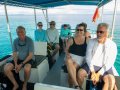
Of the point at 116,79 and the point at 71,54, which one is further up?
the point at 71,54

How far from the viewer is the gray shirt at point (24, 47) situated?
3877mm

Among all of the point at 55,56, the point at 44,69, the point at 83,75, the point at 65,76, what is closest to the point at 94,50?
the point at 83,75

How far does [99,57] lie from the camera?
121 inches

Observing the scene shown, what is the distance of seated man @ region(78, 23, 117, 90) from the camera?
2.90m

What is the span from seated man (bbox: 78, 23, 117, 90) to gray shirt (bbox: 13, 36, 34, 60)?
1436 millimetres

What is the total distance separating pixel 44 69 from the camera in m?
4.52

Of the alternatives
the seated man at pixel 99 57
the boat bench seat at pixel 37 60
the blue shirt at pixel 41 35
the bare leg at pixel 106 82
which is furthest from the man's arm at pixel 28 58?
the blue shirt at pixel 41 35

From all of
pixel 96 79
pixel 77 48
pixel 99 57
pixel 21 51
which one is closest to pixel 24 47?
pixel 21 51

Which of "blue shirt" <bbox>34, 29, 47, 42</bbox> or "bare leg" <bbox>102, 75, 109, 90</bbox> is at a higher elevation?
"blue shirt" <bbox>34, 29, 47, 42</bbox>

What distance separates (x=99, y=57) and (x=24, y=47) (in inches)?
71.5

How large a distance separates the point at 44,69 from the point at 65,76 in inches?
38.8

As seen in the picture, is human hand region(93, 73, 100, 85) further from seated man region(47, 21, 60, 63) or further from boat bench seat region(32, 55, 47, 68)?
seated man region(47, 21, 60, 63)

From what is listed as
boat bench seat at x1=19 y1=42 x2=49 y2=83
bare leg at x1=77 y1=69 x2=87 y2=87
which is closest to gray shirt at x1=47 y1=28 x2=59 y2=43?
boat bench seat at x1=19 y1=42 x2=49 y2=83

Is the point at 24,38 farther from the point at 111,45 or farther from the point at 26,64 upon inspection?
the point at 111,45
